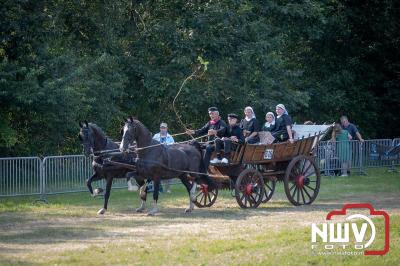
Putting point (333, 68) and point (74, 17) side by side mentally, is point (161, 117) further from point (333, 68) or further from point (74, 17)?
point (333, 68)

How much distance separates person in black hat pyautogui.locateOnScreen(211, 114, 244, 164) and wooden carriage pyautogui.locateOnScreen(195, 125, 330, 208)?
14 centimetres

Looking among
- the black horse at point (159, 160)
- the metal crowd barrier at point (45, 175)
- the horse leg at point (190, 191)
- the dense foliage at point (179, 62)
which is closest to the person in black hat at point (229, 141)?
the black horse at point (159, 160)

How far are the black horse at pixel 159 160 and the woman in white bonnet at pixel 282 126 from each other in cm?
197

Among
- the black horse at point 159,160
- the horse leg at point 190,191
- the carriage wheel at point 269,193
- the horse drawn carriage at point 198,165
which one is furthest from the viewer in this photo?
the carriage wheel at point 269,193

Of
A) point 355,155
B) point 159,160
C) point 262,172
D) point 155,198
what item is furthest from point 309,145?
point 355,155

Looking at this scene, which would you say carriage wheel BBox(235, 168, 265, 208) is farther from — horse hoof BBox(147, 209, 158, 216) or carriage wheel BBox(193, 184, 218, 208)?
horse hoof BBox(147, 209, 158, 216)

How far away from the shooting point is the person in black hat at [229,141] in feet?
63.5

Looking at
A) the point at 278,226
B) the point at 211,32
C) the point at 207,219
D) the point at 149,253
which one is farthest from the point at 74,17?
the point at 149,253

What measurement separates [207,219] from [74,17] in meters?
12.3

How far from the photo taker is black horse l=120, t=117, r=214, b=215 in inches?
737

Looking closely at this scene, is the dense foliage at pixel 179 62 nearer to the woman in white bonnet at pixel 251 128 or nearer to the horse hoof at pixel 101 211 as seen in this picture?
the horse hoof at pixel 101 211

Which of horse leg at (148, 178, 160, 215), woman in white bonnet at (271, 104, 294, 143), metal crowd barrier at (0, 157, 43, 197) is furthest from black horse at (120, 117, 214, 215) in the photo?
metal crowd barrier at (0, 157, 43, 197)

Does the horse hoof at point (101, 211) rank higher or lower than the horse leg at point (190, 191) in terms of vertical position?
lower

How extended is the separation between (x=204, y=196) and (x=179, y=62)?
28.2 ft
